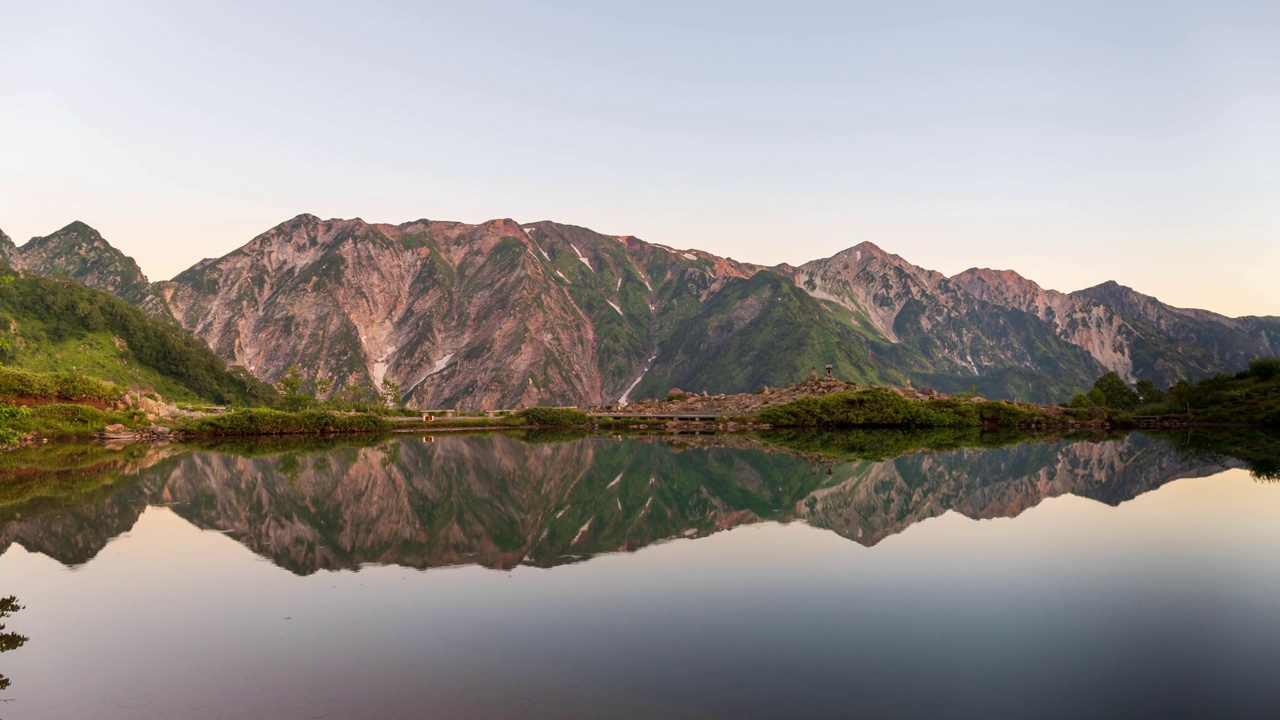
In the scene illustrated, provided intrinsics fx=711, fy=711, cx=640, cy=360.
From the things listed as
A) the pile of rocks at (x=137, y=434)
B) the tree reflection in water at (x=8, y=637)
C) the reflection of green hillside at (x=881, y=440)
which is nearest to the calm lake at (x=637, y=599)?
the tree reflection in water at (x=8, y=637)

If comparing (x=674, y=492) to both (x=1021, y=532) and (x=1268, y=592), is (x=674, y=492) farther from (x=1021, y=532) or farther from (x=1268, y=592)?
(x=1268, y=592)

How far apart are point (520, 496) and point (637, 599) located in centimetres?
2066

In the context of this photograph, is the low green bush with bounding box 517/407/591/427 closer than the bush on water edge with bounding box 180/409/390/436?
No

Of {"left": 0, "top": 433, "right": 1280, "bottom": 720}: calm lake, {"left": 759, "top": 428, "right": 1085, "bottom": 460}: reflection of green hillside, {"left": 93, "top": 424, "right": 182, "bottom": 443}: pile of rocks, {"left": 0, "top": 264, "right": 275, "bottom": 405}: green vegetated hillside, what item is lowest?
{"left": 0, "top": 433, "right": 1280, "bottom": 720}: calm lake

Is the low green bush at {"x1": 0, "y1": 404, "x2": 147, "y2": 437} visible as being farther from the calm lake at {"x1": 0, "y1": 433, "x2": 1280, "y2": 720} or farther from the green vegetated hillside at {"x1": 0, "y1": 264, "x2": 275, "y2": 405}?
the green vegetated hillside at {"x1": 0, "y1": 264, "x2": 275, "y2": 405}

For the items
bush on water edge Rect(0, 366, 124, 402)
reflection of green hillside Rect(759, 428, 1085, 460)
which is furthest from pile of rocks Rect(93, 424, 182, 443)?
reflection of green hillside Rect(759, 428, 1085, 460)

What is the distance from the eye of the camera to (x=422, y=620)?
17.9m

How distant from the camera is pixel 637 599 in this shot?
19734 millimetres

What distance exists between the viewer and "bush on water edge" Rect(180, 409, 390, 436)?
8125cm

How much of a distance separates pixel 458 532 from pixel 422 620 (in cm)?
1202

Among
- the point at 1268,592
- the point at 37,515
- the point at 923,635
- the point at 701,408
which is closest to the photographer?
the point at 923,635

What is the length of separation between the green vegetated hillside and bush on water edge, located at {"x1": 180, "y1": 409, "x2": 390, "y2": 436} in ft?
139

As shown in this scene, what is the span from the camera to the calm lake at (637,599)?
13273 mm

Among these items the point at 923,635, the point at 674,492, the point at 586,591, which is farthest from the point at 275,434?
the point at 923,635
